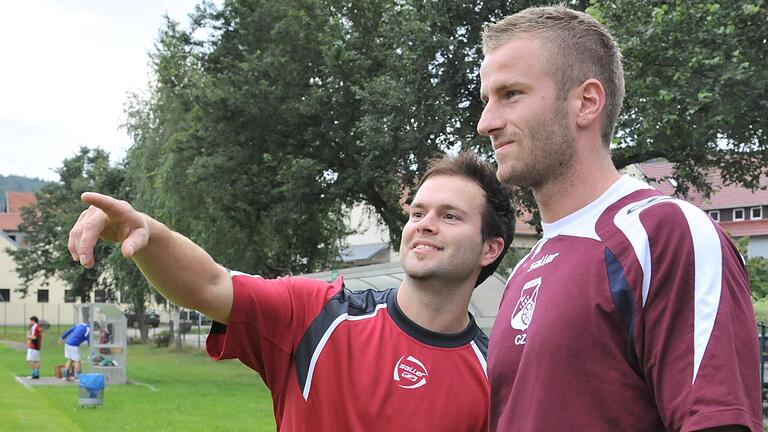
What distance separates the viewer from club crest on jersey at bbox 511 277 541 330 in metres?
2.29

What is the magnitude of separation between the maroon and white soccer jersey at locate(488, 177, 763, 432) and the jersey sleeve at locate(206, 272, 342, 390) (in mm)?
1146

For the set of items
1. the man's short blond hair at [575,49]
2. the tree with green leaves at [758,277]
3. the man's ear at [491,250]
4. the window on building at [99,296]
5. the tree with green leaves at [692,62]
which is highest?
the tree with green leaves at [692,62]

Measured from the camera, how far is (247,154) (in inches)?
989

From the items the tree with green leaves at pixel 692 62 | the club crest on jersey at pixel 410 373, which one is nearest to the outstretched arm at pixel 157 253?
the club crest on jersey at pixel 410 373

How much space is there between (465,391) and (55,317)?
82.0 m

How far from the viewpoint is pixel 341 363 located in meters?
3.27

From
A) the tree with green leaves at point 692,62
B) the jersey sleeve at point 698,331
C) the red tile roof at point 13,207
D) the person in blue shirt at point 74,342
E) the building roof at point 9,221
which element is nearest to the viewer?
the jersey sleeve at point 698,331

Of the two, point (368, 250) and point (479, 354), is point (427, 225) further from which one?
point (368, 250)

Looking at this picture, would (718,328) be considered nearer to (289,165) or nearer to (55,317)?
(289,165)

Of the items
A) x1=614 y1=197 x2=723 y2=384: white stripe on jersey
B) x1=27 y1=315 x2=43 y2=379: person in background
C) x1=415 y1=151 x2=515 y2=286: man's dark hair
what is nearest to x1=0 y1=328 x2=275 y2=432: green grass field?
x1=27 y1=315 x2=43 y2=379: person in background

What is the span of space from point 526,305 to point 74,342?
81.3 ft

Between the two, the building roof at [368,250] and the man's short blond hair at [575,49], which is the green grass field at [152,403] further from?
the building roof at [368,250]

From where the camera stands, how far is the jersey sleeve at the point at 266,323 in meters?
3.08

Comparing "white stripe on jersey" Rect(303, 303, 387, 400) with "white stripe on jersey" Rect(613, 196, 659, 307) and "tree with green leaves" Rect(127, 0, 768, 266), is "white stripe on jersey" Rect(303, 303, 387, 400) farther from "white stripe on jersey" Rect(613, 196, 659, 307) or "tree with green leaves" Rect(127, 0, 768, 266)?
"tree with green leaves" Rect(127, 0, 768, 266)
